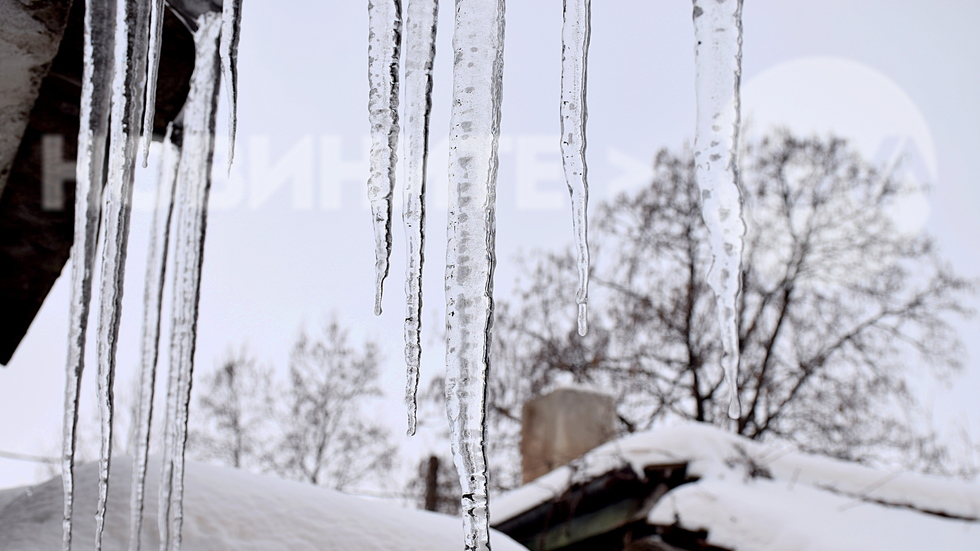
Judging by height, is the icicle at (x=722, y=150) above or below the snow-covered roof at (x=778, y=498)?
above

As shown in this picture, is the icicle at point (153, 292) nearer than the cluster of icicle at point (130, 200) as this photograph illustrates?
No

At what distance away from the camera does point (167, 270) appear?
2092mm

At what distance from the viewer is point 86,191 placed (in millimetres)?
1699

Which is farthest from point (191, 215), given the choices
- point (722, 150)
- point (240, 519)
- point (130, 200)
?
point (722, 150)

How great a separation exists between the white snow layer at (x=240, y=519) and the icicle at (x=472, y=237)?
0.60m

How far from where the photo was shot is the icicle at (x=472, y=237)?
4.13 feet

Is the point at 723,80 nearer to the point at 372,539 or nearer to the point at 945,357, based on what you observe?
the point at 372,539

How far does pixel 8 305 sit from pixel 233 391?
13.8 m

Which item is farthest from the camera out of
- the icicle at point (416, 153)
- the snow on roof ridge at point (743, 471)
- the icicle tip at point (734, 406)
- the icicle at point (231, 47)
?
the snow on roof ridge at point (743, 471)

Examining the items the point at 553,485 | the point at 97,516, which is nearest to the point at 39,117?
the point at 97,516

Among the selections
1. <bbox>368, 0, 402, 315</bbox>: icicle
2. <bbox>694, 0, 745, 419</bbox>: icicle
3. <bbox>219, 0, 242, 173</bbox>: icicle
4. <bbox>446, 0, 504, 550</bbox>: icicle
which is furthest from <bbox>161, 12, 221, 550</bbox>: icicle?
<bbox>694, 0, 745, 419</bbox>: icicle

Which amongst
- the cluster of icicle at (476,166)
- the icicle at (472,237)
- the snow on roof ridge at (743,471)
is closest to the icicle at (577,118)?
the cluster of icicle at (476,166)

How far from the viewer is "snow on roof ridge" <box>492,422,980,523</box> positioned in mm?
3869

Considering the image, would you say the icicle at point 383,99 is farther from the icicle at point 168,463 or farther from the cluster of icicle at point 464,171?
the icicle at point 168,463
